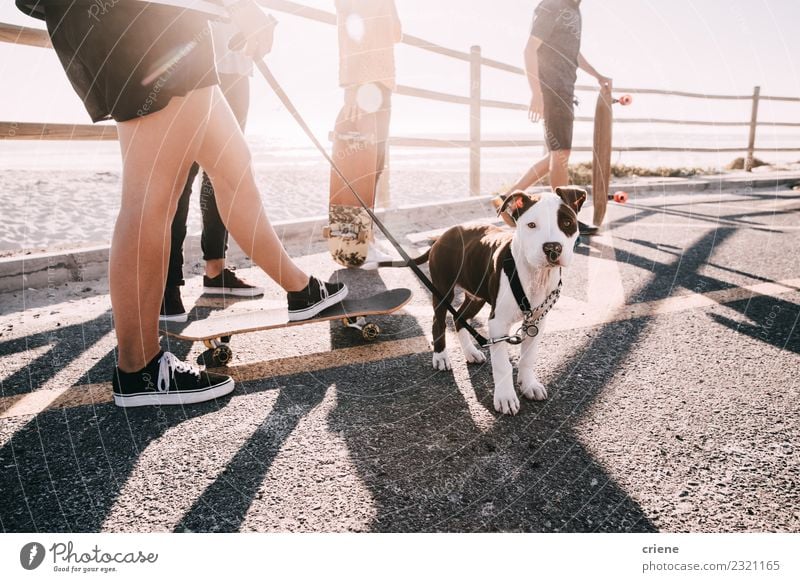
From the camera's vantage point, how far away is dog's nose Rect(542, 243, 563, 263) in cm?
173

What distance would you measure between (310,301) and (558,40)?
310cm

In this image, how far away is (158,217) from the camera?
191 cm

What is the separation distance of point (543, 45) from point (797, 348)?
2.93m

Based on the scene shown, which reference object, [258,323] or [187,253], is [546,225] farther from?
[187,253]

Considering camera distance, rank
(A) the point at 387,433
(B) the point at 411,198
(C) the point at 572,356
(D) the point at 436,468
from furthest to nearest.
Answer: (B) the point at 411,198 → (C) the point at 572,356 → (A) the point at 387,433 → (D) the point at 436,468

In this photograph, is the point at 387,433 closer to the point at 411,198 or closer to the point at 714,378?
the point at 714,378

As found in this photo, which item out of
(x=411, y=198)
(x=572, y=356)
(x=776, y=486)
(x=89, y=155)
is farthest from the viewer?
(x=89, y=155)

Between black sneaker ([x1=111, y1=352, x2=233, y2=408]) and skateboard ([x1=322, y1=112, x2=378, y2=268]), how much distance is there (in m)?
1.84

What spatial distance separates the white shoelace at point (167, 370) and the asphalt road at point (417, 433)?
0.41ft

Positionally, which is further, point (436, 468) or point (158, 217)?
point (158, 217)

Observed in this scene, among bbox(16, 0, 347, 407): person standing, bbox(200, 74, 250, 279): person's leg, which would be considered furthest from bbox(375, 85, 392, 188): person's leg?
bbox(16, 0, 347, 407): person standing
